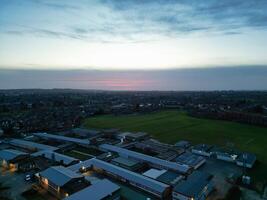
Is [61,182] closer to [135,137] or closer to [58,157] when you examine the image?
[58,157]

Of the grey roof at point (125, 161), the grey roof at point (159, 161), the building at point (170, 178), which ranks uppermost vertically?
the grey roof at point (159, 161)

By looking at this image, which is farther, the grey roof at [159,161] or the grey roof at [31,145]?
the grey roof at [31,145]

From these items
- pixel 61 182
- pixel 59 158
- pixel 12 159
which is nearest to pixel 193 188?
pixel 61 182

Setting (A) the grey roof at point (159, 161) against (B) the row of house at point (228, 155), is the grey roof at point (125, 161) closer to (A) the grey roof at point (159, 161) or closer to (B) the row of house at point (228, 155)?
(A) the grey roof at point (159, 161)

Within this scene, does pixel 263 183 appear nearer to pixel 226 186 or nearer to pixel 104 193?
pixel 226 186

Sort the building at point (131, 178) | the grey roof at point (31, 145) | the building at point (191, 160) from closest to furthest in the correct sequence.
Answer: the building at point (131, 178) < the building at point (191, 160) < the grey roof at point (31, 145)

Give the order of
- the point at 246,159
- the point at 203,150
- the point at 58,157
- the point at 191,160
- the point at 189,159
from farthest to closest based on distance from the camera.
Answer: the point at 203,150 < the point at 58,157 < the point at 189,159 < the point at 191,160 < the point at 246,159

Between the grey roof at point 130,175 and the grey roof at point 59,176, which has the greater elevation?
the grey roof at point 59,176

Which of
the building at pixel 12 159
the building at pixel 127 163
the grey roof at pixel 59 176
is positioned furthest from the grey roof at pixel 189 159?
the building at pixel 12 159
